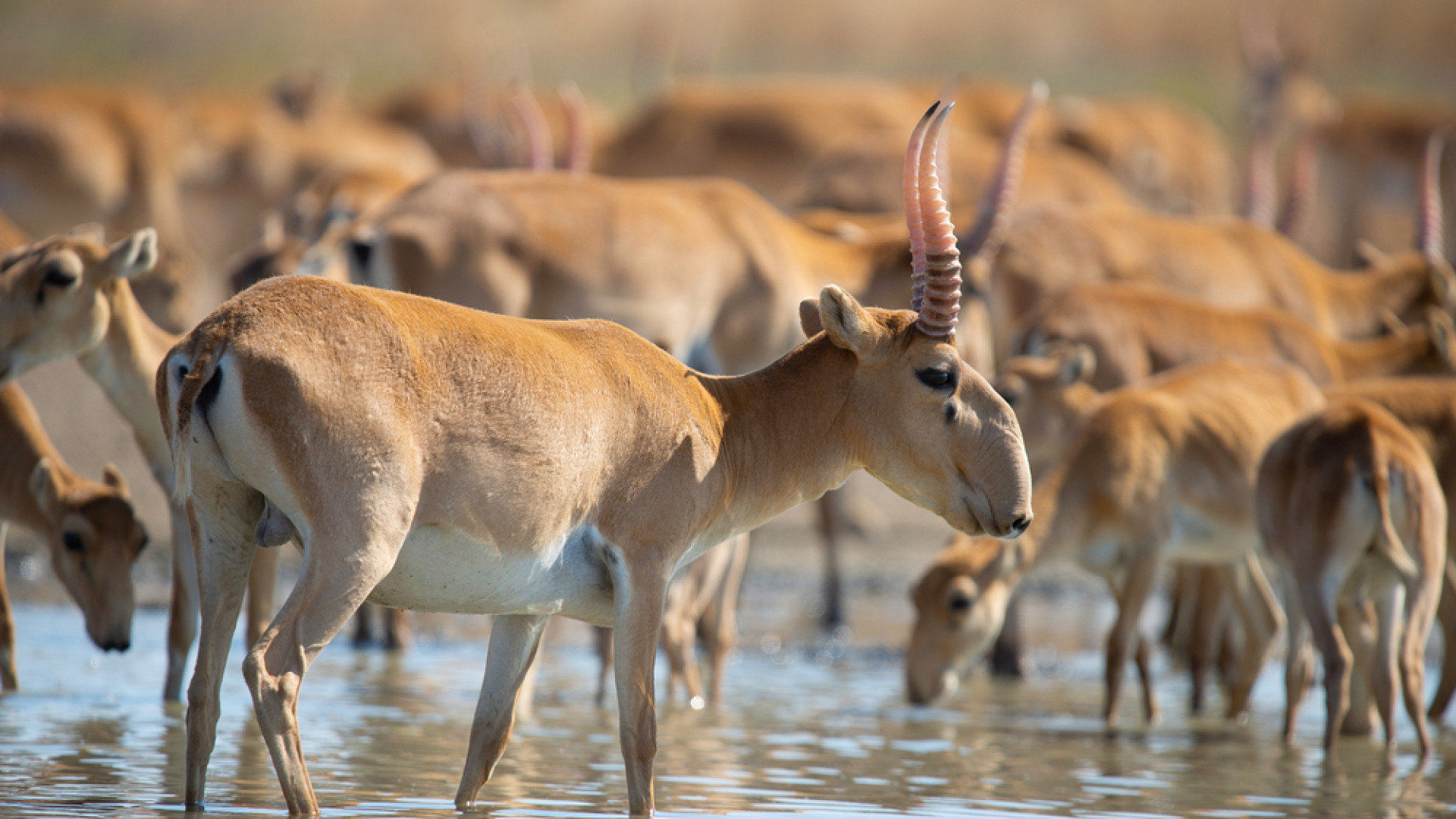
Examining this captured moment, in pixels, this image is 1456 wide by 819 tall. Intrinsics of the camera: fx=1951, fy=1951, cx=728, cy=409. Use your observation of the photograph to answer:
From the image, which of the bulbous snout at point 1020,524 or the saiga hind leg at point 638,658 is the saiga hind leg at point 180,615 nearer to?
the saiga hind leg at point 638,658

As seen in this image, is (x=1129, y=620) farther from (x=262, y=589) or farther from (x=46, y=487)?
(x=46, y=487)

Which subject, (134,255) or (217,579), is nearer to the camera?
(217,579)

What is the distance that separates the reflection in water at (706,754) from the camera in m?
7.19

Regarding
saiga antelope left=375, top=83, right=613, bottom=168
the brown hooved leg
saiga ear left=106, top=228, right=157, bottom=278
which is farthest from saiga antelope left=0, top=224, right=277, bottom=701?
saiga antelope left=375, top=83, right=613, bottom=168

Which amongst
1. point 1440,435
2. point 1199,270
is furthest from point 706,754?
point 1199,270

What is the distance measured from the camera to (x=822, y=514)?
48.2 feet

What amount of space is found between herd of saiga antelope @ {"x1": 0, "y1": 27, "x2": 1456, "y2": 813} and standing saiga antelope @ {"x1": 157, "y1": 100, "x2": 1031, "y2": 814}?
0.01 metres

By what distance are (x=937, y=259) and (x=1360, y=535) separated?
12.0ft

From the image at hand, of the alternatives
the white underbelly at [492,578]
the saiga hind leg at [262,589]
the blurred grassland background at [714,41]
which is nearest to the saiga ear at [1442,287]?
the saiga hind leg at [262,589]

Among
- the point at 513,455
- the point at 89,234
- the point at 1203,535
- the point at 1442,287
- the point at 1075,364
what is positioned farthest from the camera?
the point at 1442,287

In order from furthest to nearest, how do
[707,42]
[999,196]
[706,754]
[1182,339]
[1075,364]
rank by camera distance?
[707,42], [999,196], [1182,339], [1075,364], [706,754]

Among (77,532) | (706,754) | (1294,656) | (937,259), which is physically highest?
(937,259)

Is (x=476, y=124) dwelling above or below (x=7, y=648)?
above

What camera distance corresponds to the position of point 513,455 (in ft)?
20.0
